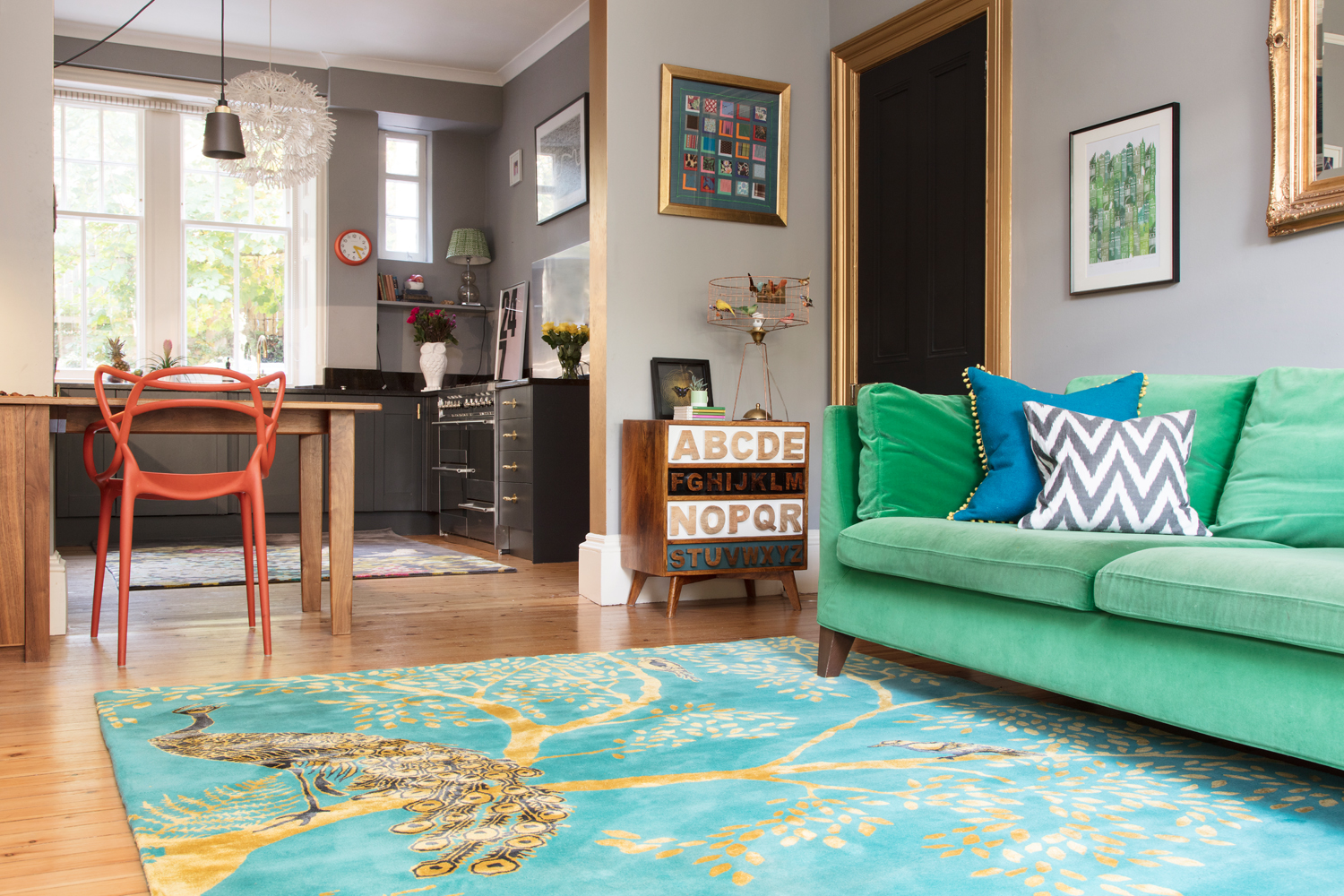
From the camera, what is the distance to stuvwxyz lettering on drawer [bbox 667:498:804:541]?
147 inches

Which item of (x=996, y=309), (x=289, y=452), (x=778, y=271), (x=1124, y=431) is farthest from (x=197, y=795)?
(x=289, y=452)

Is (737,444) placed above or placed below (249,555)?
above

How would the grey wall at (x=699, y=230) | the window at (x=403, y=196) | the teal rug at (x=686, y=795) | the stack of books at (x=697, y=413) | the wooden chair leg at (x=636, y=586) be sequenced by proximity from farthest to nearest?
the window at (x=403, y=196)
the grey wall at (x=699, y=230)
the wooden chair leg at (x=636, y=586)
the stack of books at (x=697, y=413)
the teal rug at (x=686, y=795)

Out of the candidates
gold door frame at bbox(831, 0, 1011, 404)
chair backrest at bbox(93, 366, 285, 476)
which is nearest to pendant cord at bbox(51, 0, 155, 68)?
chair backrest at bbox(93, 366, 285, 476)

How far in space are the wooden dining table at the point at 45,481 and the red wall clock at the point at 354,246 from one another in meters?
3.64

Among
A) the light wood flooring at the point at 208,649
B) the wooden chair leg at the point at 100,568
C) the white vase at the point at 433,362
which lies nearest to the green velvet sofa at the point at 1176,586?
the light wood flooring at the point at 208,649

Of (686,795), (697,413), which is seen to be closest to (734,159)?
(697,413)

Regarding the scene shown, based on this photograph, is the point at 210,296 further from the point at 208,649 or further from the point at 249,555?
the point at 208,649

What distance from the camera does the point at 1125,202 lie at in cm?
312

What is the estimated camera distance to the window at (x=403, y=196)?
7305 mm

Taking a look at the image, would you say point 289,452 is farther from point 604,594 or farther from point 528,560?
point 604,594

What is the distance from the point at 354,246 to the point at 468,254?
75cm

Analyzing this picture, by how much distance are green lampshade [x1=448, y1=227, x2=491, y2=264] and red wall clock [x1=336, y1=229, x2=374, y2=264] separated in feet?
1.79

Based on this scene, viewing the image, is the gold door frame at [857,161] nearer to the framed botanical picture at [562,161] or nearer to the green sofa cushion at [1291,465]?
the green sofa cushion at [1291,465]
